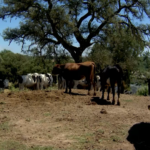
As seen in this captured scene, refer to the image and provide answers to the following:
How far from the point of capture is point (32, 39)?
2194 centimetres

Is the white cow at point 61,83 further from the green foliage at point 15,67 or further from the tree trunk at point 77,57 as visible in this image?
the green foliage at point 15,67

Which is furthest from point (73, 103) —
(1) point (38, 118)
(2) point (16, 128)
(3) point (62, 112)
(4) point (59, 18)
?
(4) point (59, 18)

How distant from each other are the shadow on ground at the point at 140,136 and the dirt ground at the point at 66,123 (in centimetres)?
14

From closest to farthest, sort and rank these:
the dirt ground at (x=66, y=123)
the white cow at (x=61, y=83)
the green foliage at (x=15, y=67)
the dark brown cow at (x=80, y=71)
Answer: the dirt ground at (x=66, y=123)
the dark brown cow at (x=80, y=71)
the white cow at (x=61, y=83)
the green foliage at (x=15, y=67)

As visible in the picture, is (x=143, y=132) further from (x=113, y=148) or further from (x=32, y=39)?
(x=32, y=39)

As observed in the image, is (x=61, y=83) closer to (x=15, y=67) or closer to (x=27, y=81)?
(x=27, y=81)

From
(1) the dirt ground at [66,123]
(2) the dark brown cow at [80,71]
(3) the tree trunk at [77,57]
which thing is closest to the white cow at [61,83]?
(3) the tree trunk at [77,57]

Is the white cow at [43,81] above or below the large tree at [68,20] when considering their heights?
below

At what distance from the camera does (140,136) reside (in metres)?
6.00

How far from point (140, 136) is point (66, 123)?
6.98 feet

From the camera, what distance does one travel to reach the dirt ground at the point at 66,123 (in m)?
5.64

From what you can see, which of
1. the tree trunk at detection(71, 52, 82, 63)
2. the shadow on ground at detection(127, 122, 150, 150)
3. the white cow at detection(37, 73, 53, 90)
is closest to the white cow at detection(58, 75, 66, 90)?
the white cow at detection(37, 73, 53, 90)

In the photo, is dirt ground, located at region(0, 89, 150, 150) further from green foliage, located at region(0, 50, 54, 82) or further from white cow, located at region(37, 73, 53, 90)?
green foliage, located at region(0, 50, 54, 82)

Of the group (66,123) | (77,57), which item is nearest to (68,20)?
(77,57)
